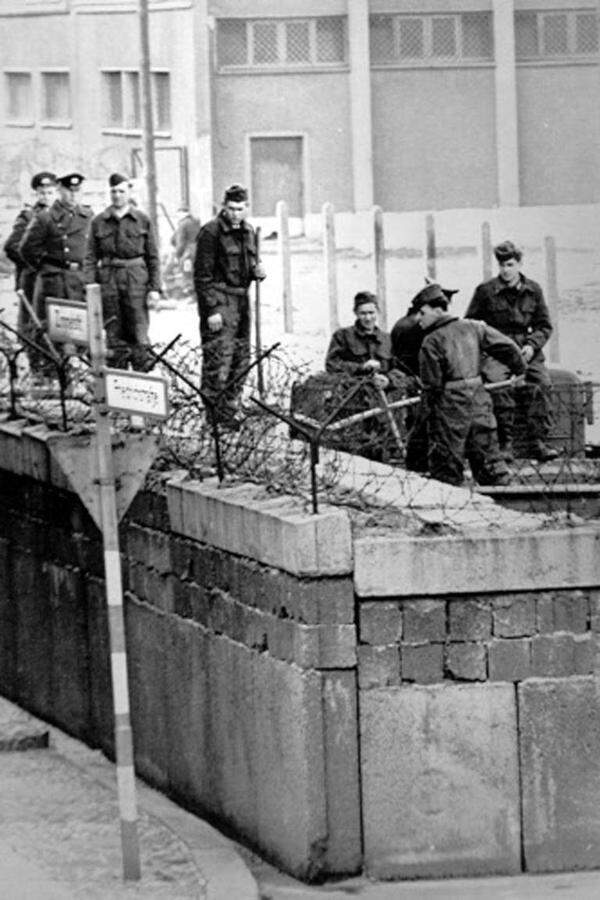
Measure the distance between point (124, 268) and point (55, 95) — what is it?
6712 mm

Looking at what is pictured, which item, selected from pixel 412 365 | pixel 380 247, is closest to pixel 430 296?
pixel 412 365

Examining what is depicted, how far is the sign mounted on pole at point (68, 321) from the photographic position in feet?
51.6

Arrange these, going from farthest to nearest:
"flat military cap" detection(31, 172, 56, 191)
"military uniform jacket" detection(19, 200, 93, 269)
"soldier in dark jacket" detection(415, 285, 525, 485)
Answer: "flat military cap" detection(31, 172, 56, 191)
"military uniform jacket" detection(19, 200, 93, 269)
"soldier in dark jacket" detection(415, 285, 525, 485)

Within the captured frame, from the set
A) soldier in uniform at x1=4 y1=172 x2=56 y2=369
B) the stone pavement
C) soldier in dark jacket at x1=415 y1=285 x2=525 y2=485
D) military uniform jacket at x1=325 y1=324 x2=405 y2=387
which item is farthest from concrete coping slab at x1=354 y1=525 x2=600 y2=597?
soldier in uniform at x1=4 y1=172 x2=56 y2=369

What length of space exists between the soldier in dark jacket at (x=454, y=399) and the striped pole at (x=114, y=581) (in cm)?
497

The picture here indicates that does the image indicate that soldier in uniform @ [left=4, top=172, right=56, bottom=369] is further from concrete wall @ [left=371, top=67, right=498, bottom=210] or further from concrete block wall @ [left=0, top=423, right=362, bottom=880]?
concrete block wall @ [left=0, top=423, right=362, bottom=880]

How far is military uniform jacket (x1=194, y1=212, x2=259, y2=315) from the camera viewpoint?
23.5 m

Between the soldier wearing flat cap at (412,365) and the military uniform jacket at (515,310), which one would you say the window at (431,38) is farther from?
the soldier wearing flat cap at (412,365)

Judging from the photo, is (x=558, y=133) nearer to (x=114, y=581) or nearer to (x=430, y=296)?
(x=430, y=296)

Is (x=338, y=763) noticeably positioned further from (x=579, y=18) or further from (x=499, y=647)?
(x=579, y=18)

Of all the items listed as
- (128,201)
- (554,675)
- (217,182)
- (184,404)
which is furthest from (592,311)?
(554,675)

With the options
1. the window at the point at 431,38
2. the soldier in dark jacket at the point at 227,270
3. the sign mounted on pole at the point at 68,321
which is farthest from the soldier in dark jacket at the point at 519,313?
the sign mounted on pole at the point at 68,321

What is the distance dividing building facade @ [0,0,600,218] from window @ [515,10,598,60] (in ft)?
0.08

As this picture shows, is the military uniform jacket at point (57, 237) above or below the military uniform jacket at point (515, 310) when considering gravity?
above
